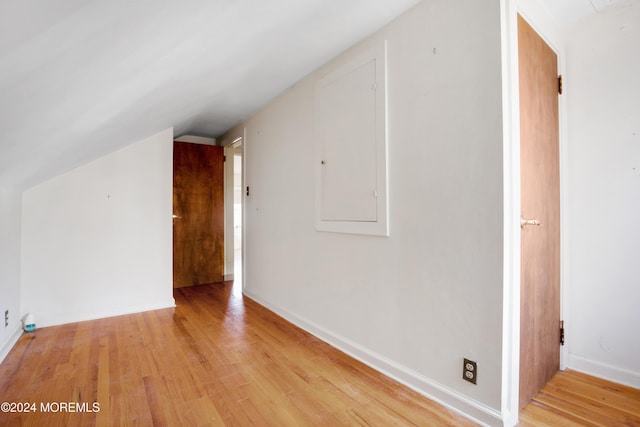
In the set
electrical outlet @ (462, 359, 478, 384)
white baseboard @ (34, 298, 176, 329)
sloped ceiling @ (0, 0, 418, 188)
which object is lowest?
white baseboard @ (34, 298, 176, 329)

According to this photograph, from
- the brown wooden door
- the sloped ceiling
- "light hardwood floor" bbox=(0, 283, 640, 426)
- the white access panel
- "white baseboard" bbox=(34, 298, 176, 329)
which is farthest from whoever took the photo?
the brown wooden door

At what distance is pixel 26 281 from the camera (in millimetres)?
2729

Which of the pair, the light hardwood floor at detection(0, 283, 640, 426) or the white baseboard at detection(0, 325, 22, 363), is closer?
the light hardwood floor at detection(0, 283, 640, 426)

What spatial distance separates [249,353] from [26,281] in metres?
2.23

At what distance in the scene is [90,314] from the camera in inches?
118

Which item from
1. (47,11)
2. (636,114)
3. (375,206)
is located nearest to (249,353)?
(375,206)

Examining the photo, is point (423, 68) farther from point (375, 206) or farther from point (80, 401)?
point (80, 401)

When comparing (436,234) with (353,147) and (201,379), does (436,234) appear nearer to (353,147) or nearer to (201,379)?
(353,147)

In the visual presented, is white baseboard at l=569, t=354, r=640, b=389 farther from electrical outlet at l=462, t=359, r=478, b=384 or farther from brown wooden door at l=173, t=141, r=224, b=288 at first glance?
brown wooden door at l=173, t=141, r=224, b=288

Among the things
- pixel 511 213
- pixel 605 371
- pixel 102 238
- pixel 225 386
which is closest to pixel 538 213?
pixel 511 213

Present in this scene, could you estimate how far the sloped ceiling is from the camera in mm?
847

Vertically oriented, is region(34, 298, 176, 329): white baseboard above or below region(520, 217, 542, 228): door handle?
below

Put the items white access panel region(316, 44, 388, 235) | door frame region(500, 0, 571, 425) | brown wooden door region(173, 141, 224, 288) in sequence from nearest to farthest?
door frame region(500, 0, 571, 425), white access panel region(316, 44, 388, 235), brown wooden door region(173, 141, 224, 288)

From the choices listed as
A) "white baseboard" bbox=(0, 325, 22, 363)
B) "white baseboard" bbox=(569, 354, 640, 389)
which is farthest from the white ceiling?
"white baseboard" bbox=(569, 354, 640, 389)
